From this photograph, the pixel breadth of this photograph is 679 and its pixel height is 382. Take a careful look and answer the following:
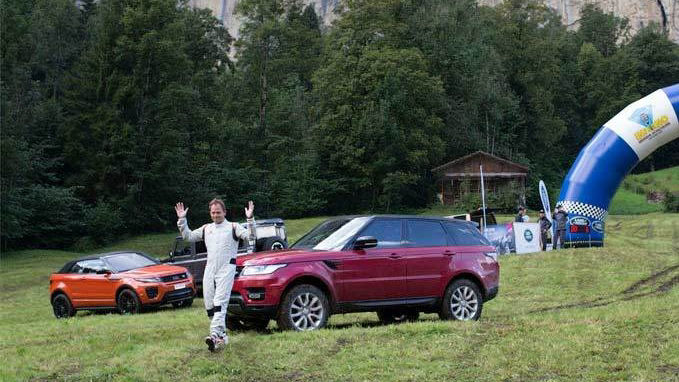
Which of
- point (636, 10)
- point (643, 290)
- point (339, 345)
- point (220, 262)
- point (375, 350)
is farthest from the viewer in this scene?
point (636, 10)

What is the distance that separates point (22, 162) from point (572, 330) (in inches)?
1568

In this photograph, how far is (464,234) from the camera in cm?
1288

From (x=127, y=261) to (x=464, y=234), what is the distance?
9636 mm

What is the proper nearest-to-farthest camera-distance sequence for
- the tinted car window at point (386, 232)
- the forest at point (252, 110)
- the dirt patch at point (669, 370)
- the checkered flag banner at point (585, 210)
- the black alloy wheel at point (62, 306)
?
the dirt patch at point (669, 370), the tinted car window at point (386, 232), the black alloy wheel at point (62, 306), the checkered flag banner at point (585, 210), the forest at point (252, 110)

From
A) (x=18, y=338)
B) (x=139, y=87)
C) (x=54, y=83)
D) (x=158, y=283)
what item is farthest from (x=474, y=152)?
(x=18, y=338)

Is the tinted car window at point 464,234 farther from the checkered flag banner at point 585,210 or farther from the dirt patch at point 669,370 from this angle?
the checkered flag banner at point 585,210

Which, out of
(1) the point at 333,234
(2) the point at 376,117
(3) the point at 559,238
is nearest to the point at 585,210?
(3) the point at 559,238

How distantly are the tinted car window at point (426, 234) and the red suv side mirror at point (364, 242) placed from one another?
2.83ft

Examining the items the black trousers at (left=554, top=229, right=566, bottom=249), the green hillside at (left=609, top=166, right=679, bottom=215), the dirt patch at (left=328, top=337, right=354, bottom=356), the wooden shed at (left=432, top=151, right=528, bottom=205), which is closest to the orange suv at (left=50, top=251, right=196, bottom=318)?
the dirt patch at (left=328, top=337, right=354, bottom=356)

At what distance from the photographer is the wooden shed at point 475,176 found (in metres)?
62.8

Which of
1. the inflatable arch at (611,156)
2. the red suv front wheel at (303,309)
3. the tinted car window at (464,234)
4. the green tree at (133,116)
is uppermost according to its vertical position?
the green tree at (133,116)

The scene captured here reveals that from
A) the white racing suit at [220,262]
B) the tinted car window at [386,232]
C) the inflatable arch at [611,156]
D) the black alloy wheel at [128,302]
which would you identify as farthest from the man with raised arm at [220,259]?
the inflatable arch at [611,156]

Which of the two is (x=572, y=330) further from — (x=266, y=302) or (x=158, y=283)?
(x=158, y=283)

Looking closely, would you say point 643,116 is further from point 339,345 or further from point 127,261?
point 339,345
